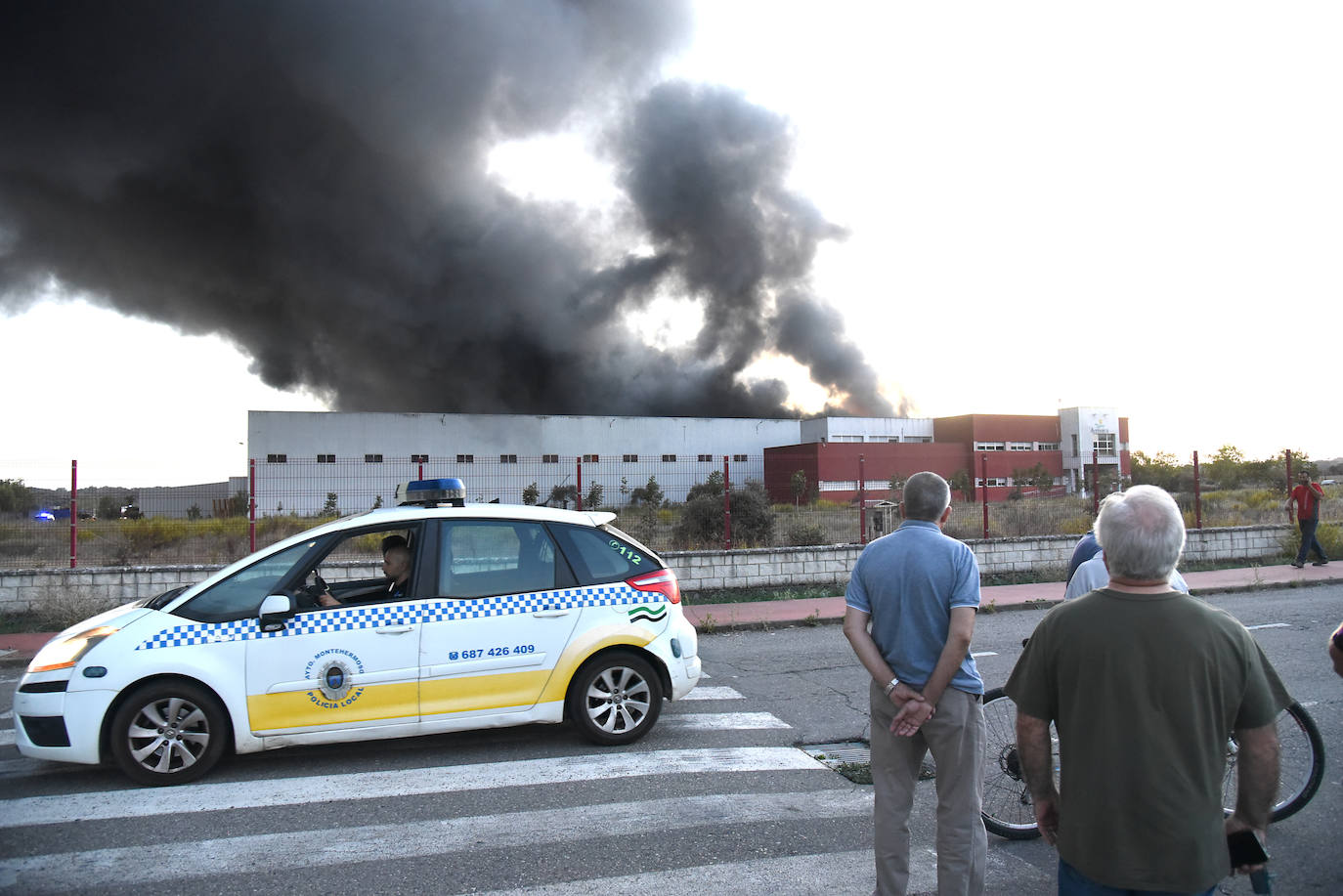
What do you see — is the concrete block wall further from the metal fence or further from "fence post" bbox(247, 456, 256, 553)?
"fence post" bbox(247, 456, 256, 553)

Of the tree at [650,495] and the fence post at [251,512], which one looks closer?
the fence post at [251,512]

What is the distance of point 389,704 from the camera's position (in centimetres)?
499

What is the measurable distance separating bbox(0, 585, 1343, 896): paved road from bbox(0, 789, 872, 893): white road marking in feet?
0.04

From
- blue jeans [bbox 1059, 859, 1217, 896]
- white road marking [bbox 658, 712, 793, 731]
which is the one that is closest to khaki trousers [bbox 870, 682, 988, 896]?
blue jeans [bbox 1059, 859, 1217, 896]

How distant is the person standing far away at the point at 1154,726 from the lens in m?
2.06

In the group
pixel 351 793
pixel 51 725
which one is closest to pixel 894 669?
pixel 351 793

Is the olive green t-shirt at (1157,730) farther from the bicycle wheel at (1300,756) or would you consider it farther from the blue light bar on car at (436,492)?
the blue light bar on car at (436,492)

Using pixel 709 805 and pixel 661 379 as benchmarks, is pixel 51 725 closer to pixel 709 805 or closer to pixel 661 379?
pixel 709 805

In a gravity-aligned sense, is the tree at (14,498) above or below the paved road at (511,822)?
above

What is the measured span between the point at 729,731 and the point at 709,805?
1.38 m

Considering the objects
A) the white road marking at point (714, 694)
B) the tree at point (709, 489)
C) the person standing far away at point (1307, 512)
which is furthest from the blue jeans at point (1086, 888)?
the person standing far away at point (1307, 512)

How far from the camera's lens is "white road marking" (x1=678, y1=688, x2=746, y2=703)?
22.3 feet

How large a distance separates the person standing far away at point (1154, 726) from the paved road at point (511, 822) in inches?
63.6

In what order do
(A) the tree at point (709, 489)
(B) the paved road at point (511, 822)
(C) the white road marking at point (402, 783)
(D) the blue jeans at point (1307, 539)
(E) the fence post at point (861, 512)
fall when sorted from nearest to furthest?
(B) the paved road at point (511, 822)
(C) the white road marking at point (402, 783)
(E) the fence post at point (861, 512)
(D) the blue jeans at point (1307, 539)
(A) the tree at point (709, 489)
